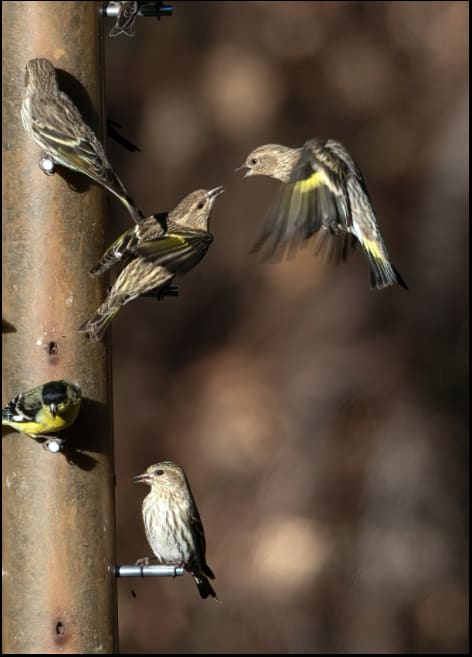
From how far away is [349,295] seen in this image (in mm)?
11867

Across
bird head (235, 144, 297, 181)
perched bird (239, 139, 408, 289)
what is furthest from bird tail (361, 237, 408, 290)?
bird head (235, 144, 297, 181)

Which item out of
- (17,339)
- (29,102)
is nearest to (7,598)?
(17,339)

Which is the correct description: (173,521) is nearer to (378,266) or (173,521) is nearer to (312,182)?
(378,266)

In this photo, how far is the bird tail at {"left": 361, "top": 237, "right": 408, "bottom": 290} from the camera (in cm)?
579

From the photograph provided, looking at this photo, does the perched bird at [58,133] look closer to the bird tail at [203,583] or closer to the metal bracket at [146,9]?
the metal bracket at [146,9]

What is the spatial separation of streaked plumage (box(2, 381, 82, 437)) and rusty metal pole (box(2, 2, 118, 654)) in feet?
0.38

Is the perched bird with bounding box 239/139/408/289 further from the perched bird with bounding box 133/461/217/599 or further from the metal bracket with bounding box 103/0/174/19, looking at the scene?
the perched bird with bounding box 133/461/217/599

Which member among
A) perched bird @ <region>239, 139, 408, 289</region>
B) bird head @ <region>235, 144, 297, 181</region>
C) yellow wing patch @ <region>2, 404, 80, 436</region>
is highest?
bird head @ <region>235, 144, 297, 181</region>

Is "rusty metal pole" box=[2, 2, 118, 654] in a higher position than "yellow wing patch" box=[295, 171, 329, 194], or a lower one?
lower

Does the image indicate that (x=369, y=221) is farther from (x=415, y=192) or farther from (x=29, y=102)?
(x=415, y=192)

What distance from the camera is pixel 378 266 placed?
593cm

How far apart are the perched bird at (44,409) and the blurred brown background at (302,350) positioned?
5919mm

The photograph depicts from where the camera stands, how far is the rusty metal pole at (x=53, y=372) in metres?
5.32

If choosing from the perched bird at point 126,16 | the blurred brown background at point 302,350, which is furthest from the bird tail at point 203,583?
the blurred brown background at point 302,350
